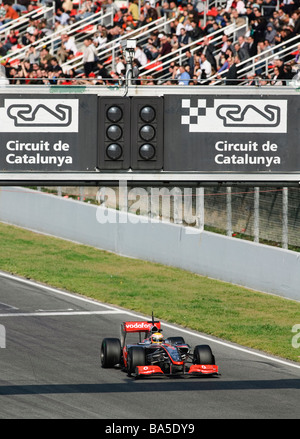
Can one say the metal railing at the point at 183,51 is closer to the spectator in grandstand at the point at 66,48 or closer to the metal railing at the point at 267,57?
the metal railing at the point at 267,57

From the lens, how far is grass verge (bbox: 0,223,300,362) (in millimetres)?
23359

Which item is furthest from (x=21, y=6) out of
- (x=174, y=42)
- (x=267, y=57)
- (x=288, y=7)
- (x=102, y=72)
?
(x=267, y=57)

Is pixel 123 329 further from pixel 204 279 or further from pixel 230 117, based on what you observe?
pixel 204 279

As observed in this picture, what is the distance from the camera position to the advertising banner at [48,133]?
54.6ft

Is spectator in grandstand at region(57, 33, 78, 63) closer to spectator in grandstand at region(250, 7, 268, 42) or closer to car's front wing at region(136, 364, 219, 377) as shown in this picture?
spectator in grandstand at region(250, 7, 268, 42)

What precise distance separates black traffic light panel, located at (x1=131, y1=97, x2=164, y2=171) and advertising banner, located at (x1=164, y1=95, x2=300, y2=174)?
217 mm

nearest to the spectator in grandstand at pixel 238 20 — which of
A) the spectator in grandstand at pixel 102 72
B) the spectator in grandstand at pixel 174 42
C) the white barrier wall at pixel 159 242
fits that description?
the spectator in grandstand at pixel 174 42

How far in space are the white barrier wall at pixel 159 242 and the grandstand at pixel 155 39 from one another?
4.24m

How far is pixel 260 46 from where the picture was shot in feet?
89.5

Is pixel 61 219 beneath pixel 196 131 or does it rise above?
beneath

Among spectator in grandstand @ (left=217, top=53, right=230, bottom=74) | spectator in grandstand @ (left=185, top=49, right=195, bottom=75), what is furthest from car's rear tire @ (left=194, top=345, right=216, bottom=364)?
spectator in grandstand @ (left=185, top=49, right=195, bottom=75)

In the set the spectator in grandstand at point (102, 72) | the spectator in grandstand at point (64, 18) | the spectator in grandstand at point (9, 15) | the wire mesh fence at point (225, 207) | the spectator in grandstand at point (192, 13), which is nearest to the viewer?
the wire mesh fence at point (225, 207)

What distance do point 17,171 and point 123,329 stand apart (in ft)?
14.2

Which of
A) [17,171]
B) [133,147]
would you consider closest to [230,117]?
[133,147]
